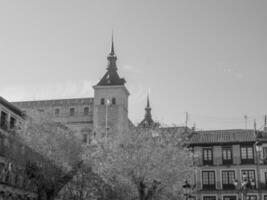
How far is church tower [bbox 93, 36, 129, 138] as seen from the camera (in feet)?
297

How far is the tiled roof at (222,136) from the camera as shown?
7056cm

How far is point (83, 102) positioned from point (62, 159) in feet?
185

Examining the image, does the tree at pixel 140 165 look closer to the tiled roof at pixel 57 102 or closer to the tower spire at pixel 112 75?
the tower spire at pixel 112 75

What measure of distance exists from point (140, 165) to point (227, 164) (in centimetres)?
3014

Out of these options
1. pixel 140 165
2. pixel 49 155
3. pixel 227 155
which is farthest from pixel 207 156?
pixel 49 155

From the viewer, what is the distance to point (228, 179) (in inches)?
2712

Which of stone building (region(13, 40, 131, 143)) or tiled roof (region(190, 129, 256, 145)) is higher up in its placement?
stone building (region(13, 40, 131, 143))

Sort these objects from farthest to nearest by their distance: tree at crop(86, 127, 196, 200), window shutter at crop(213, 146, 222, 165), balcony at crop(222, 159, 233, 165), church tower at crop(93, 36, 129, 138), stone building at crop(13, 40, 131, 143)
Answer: stone building at crop(13, 40, 131, 143) → church tower at crop(93, 36, 129, 138) → window shutter at crop(213, 146, 222, 165) → balcony at crop(222, 159, 233, 165) → tree at crop(86, 127, 196, 200)

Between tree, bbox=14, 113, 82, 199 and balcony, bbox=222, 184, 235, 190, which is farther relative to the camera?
balcony, bbox=222, 184, 235, 190

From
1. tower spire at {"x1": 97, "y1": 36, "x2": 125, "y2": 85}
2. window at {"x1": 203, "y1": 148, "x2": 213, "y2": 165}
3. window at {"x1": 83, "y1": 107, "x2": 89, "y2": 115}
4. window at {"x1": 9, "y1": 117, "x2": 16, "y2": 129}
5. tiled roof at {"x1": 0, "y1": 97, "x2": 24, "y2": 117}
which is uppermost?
tower spire at {"x1": 97, "y1": 36, "x2": 125, "y2": 85}

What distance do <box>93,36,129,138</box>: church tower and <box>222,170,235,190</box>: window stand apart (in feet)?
83.6

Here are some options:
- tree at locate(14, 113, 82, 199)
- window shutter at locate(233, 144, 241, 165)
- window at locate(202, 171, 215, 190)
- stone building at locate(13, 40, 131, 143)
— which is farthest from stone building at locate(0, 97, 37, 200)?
stone building at locate(13, 40, 131, 143)

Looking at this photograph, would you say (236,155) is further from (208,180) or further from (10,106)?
(10,106)

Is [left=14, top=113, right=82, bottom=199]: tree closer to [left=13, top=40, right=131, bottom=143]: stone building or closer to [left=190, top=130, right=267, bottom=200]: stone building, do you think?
[left=190, top=130, right=267, bottom=200]: stone building
